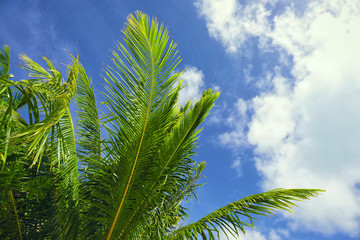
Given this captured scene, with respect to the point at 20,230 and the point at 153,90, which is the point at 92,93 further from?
the point at 20,230

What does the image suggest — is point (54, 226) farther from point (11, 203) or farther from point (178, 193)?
point (178, 193)

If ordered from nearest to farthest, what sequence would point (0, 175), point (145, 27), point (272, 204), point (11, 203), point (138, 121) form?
point (0, 175) < point (145, 27) < point (138, 121) < point (272, 204) < point (11, 203)

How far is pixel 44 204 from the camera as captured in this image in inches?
202

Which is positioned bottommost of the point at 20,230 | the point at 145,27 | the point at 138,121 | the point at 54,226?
the point at 20,230

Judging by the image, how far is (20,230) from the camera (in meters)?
4.97

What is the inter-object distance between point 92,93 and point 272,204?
350cm

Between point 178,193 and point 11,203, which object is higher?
point 178,193

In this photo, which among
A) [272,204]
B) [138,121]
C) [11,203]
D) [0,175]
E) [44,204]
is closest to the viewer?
[0,175]

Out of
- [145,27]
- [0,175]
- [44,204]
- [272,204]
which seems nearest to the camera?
[0,175]

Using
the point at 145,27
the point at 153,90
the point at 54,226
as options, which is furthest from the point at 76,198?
the point at 145,27

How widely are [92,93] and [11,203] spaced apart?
2.22 meters

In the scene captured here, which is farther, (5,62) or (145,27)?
(5,62)

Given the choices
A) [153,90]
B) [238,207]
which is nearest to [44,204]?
[153,90]

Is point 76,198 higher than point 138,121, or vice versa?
point 138,121
